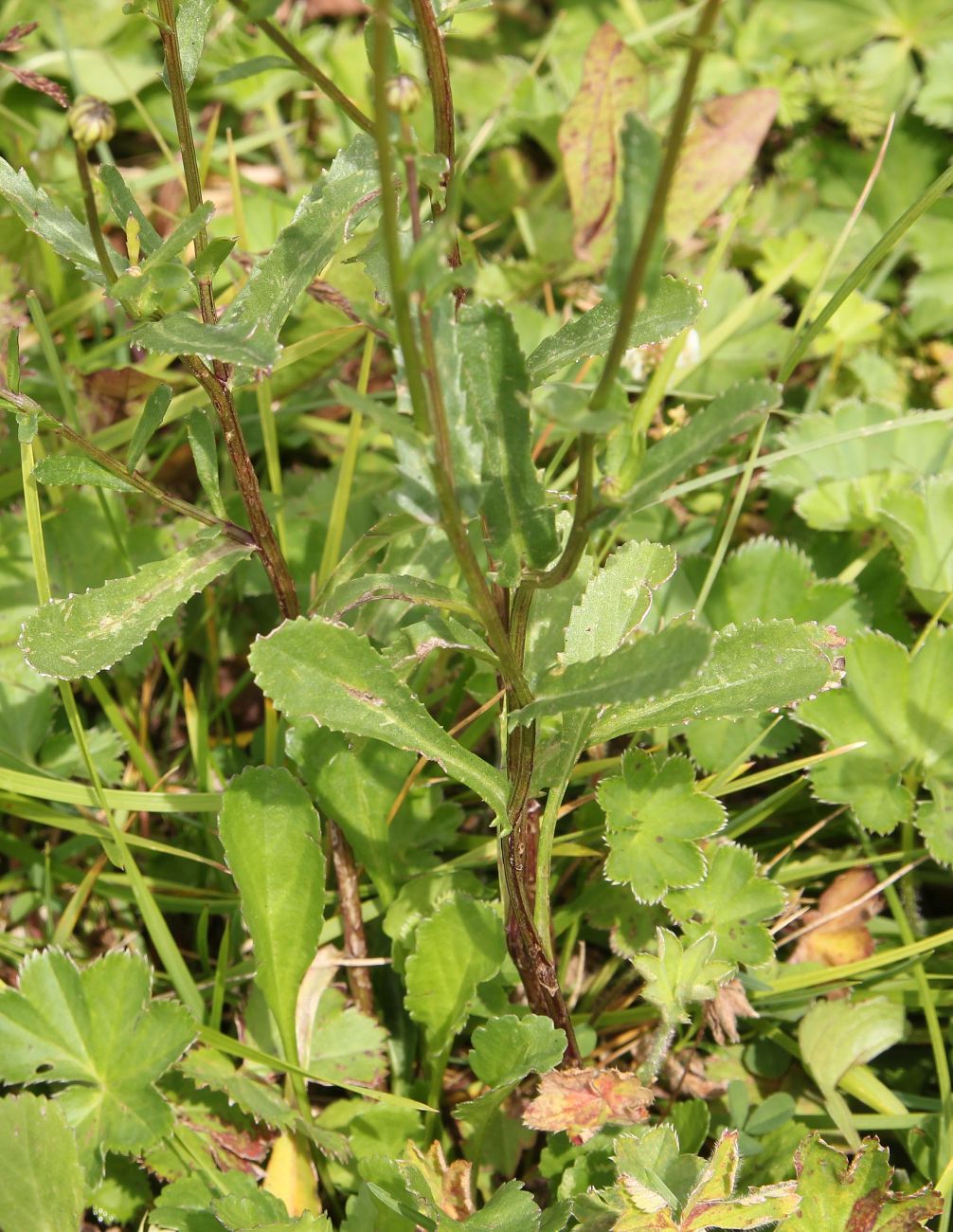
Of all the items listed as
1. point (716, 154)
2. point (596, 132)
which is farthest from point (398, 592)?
point (716, 154)

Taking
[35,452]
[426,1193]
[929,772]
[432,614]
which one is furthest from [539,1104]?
[35,452]

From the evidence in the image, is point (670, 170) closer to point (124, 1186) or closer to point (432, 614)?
point (432, 614)

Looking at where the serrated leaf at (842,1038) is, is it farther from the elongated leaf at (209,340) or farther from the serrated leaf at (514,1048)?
the elongated leaf at (209,340)

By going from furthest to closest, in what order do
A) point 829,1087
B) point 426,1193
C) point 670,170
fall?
point 829,1087, point 426,1193, point 670,170

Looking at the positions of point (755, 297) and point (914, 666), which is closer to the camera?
point (914, 666)

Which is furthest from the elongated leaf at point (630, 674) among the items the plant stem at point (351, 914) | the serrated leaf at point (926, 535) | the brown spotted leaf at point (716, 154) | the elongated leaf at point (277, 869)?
the brown spotted leaf at point (716, 154)

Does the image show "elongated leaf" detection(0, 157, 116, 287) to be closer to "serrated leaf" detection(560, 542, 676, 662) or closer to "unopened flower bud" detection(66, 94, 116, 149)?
"unopened flower bud" detection(66, 94, 116, 149)

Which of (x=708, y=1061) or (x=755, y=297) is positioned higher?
(x=755, y=297)

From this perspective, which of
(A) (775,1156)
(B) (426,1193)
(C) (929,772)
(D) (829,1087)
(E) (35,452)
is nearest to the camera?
(B) (426,1193)
